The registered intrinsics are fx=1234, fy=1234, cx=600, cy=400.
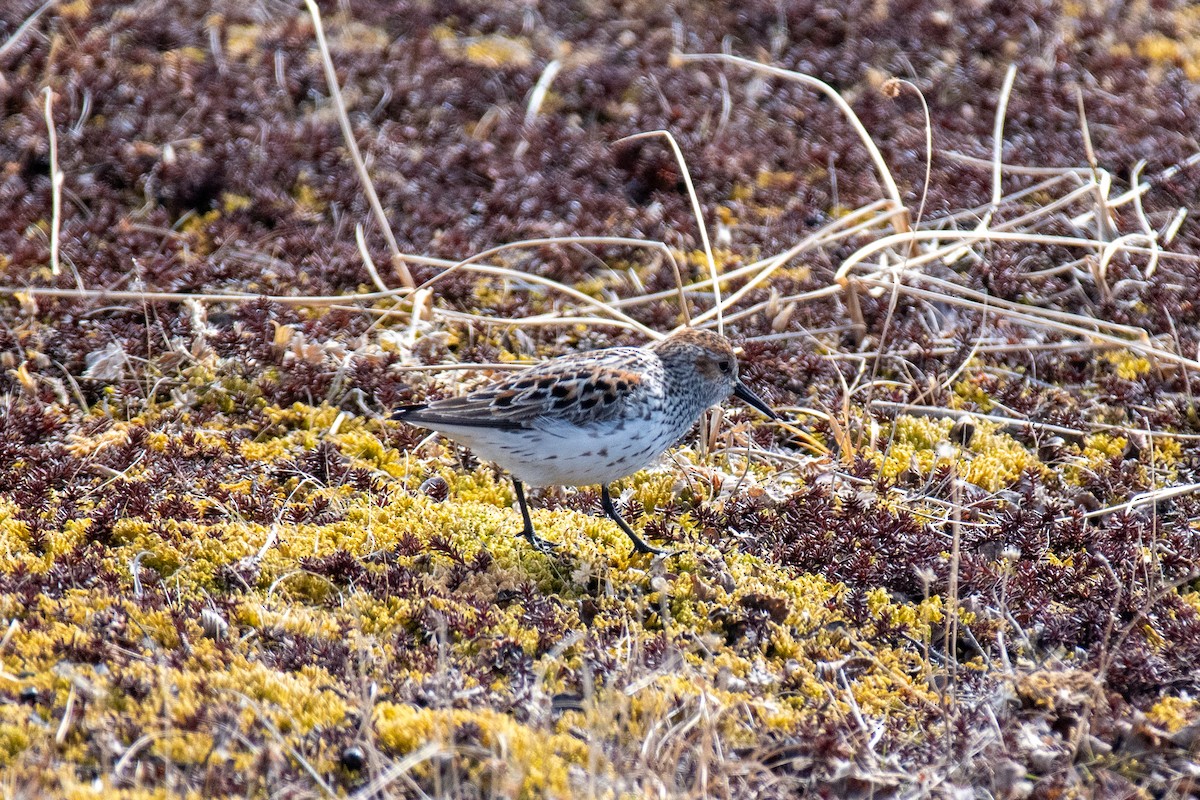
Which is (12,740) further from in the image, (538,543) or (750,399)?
(750,399)

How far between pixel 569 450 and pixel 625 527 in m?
0.58

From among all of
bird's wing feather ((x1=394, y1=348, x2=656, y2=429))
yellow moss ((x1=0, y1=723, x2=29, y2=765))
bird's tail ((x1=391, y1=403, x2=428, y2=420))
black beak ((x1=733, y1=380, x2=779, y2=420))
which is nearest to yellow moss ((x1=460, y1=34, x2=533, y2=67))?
black beak ((x1=733, y1=380, x2=779, y2=420))

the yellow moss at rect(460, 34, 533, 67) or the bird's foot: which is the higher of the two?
the yellow moss at rect(460, 34, 533, 67)

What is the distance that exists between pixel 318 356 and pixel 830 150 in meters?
4.71

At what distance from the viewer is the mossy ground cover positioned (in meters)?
4.71

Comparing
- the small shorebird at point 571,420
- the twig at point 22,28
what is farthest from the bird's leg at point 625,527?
the twig at point 22,28

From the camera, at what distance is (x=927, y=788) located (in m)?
4.47

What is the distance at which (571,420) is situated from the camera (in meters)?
5.82

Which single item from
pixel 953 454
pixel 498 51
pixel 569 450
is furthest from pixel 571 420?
pixel 498 51

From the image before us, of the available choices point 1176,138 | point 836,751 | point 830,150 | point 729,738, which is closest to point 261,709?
point 729,738

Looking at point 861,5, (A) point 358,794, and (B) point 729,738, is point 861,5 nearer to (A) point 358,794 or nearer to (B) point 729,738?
(B) point 729,738

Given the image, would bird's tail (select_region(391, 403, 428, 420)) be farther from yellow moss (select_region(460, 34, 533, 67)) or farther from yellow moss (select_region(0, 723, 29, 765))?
yellow moss (select_region(460, 34, 533, 67))

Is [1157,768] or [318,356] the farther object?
[318,356]

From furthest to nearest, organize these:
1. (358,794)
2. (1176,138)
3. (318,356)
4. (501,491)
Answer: (1176,138)
(318,356)
(501,491)
(358,794)
